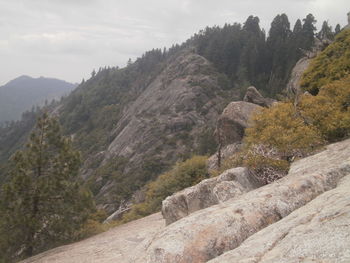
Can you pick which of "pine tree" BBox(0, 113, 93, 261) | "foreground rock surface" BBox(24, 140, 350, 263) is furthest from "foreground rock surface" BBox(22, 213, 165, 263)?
"foreground rock surface" BBox(24, 140, 350, 263)

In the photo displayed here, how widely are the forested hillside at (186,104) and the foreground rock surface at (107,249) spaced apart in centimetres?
4170

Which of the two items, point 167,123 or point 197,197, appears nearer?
point 197,197

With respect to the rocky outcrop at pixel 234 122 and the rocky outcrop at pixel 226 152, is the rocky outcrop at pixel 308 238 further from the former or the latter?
the rocky outcrop at pixel 234 122

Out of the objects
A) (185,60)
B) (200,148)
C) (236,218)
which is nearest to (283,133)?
(236,218)

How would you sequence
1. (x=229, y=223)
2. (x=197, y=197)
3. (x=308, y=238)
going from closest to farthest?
(x=308, y=238)
(x=229, y=223)
(x=197, y=197)

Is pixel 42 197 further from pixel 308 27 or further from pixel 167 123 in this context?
pixel 308 27

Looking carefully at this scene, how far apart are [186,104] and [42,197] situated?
67.6 meters

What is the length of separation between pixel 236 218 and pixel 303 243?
8.01ft

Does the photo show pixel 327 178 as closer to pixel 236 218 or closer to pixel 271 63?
pixel 236 218

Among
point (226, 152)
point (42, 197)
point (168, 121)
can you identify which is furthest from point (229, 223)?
point (168, 121)

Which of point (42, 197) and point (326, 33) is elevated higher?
point (326, 33)

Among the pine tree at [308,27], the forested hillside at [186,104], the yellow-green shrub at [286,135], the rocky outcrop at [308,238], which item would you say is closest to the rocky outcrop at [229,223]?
the rocky outcrop at [308,238]

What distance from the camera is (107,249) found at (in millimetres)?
13508

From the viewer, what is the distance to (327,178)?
27.9 ft
